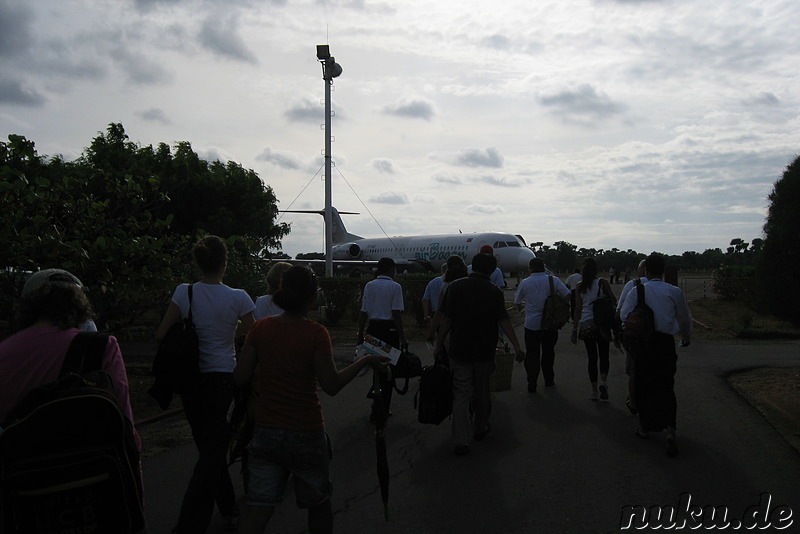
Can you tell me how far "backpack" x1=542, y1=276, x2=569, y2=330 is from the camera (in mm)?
9398

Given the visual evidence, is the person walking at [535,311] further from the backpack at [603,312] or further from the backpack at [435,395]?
the backpack at [435,395]

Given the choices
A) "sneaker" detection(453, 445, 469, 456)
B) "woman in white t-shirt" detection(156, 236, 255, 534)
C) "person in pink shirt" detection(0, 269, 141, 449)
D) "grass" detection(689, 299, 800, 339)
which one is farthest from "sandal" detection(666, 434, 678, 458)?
"grass" detection(689, 299, 800, 339)

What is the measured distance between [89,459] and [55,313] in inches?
28.5

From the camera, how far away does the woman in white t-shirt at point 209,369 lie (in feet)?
14.2

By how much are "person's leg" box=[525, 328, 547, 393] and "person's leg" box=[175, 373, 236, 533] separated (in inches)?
228

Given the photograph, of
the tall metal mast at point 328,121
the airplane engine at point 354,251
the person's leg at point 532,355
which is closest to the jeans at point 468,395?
the person's leg at point 532,355

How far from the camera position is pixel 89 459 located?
9.19ft

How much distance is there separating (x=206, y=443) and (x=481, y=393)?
3316 mm

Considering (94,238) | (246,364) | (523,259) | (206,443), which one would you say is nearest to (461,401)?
(206,443)

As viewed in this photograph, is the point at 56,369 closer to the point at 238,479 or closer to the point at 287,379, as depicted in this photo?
the point at 287,379

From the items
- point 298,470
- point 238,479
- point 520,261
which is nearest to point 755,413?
point 238,479

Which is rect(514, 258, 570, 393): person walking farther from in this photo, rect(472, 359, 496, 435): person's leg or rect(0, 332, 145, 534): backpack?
rect(0, 332, 145, 534): backpack

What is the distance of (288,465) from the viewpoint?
12.2 ft

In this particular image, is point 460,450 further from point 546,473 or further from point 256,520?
point 256,520
